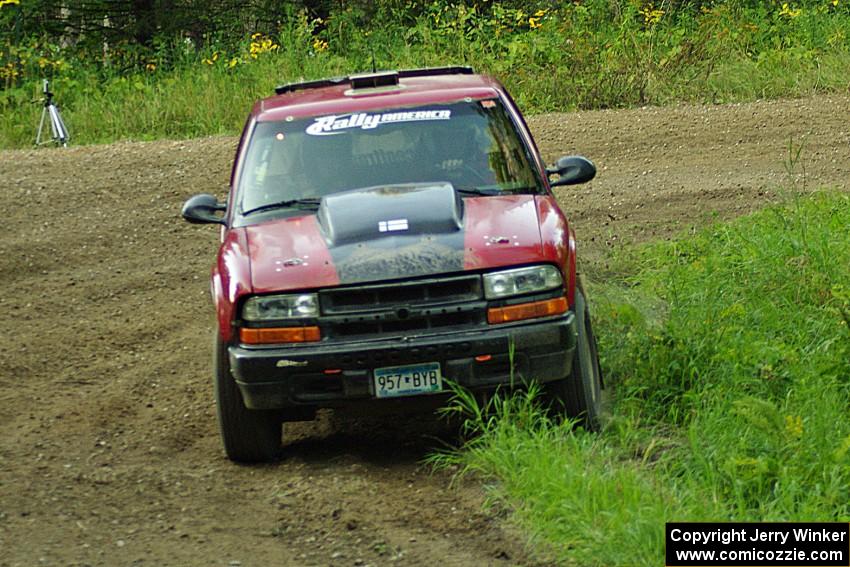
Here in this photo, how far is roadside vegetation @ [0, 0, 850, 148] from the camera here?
16625 millimetres

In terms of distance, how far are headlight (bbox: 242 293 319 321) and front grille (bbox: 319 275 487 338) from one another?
5cm

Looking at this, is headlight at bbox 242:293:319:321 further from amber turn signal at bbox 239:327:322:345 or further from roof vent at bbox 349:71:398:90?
roof vent at bbox 349:71:398:90

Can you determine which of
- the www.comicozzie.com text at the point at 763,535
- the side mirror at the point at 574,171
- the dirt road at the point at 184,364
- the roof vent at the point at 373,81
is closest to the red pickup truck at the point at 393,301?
the side mirror at the point at 574,171

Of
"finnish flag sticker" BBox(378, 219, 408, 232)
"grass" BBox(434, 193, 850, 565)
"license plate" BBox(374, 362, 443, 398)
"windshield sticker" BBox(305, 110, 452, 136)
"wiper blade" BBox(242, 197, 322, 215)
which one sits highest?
"windshield sticker" BBox(305, 110, 452, 136)

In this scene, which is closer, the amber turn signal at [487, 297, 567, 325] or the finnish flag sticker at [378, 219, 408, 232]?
the amber turn signal at [487, 297, 567, 325]

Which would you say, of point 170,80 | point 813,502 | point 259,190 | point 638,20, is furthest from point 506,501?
point 638,20

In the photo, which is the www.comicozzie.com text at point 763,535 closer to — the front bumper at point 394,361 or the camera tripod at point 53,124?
the front bumper at point 394,361

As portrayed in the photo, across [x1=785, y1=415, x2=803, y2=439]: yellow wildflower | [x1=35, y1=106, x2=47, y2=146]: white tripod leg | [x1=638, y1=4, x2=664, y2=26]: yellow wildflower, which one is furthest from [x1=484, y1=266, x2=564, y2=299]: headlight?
[x1=638, y1=4, x2=664, y2=26]: yellow wildflower

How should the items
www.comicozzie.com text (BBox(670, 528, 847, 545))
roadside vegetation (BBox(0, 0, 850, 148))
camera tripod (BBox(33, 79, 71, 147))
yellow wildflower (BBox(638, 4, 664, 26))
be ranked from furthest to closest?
1. yellow wildflower (BBox(638, 4, 664, 26))
2. roadside vegetation (BBox(0, 0, 850, 148))
3. camera tripod (BBox(33, 79, 71, 147))
4. www.comicozzie.com text (BBox(670, 528, 847, 545))

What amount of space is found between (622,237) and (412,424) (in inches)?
170

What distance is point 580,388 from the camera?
6223mm

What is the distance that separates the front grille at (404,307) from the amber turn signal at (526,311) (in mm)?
46

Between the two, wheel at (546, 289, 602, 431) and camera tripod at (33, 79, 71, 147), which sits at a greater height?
wheel at (546, 289, 602, 431)

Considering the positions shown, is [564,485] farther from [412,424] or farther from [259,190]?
[259,190]
